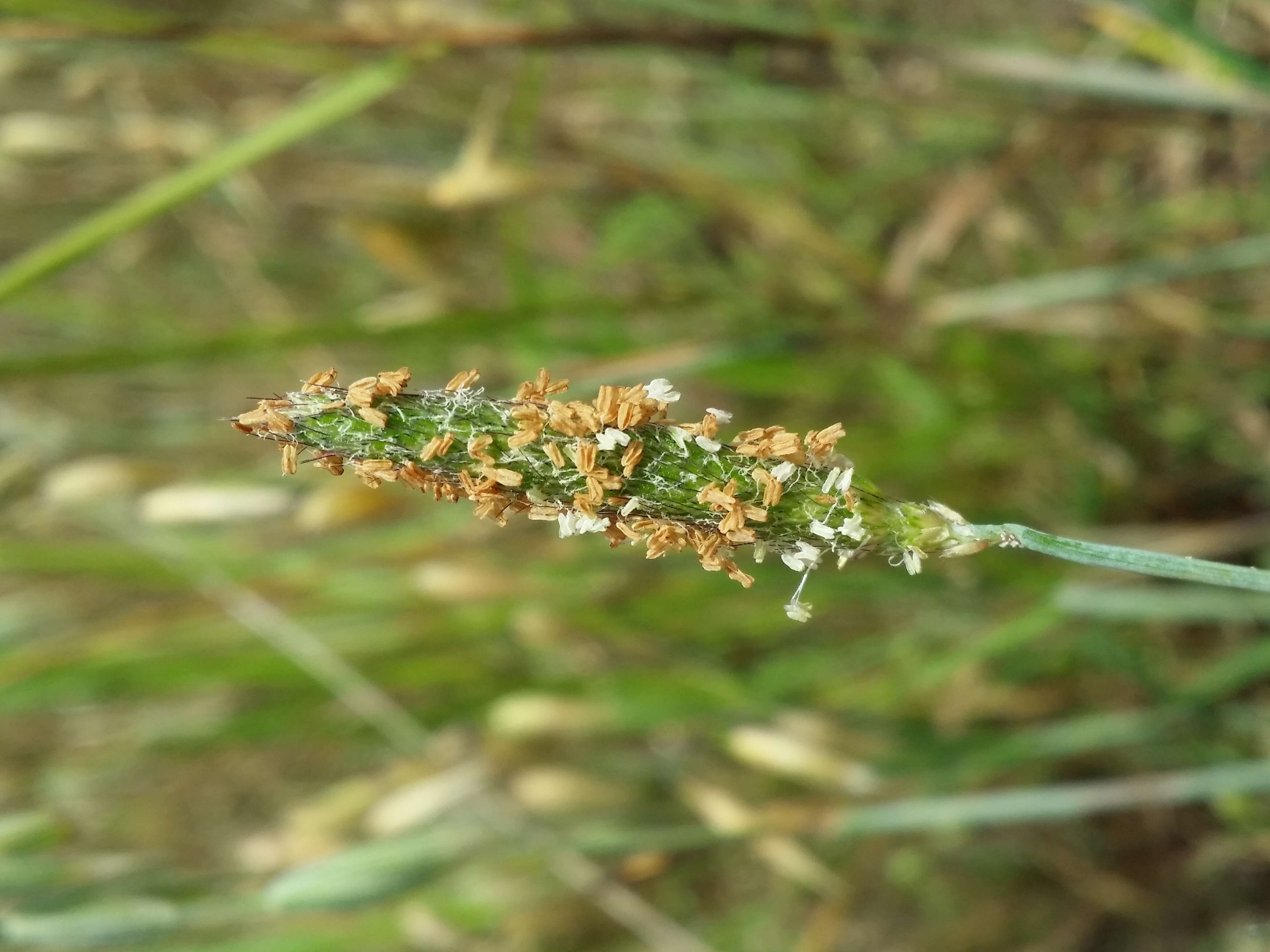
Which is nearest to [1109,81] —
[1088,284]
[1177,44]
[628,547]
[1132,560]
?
[1177,44]

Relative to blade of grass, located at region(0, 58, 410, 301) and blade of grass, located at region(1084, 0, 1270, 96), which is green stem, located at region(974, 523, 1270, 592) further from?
blade of grass, located at region(0, 58, 410, 301)

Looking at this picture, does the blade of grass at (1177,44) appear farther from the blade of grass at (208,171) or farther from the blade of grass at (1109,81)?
the blade of grass at (208,171)

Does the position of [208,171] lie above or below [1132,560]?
above

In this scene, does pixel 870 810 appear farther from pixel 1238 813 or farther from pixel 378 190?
pixel 378 190

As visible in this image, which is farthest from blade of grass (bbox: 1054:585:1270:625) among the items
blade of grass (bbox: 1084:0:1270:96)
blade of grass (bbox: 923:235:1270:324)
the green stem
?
the green stem

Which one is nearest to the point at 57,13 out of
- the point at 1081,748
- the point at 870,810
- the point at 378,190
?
the point at 378,190

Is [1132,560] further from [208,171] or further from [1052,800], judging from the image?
[208,171]

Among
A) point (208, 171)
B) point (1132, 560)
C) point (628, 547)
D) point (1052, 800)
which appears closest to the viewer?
point (1132, 560)
